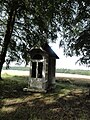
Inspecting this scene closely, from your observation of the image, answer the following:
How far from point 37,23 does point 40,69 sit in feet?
13.1

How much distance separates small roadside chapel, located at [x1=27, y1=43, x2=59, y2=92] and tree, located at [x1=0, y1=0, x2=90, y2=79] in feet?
5.40

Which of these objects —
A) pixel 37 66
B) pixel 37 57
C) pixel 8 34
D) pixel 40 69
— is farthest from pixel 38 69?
pixel 8 34

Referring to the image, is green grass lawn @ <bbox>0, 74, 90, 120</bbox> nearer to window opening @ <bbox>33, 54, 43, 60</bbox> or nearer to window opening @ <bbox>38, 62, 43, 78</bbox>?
window opening @ <bbox>38, 62, 43, 78</bbox>

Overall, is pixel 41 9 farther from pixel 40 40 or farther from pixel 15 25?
pixel 15 25

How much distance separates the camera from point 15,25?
78.2 ft

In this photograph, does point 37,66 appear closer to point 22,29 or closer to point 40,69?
point 40,69

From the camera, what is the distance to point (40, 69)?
20594 mm

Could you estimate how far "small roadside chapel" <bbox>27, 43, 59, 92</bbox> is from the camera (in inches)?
760

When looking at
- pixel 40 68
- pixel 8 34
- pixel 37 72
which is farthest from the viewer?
pixel 8 34

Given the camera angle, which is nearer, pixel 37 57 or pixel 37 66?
pixel 37 66

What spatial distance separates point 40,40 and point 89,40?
686 cm

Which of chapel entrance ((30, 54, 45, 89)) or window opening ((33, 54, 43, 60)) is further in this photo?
window opening ((33, 54, 43, 60))

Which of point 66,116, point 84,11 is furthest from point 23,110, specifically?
point 84,11

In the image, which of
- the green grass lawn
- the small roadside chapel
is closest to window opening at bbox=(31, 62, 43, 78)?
the small roadside chapel
